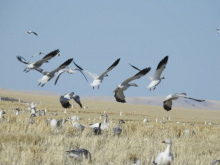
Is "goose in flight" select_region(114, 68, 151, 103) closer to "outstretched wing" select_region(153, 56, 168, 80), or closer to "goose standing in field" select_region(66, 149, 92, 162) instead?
"outstretched wing" select_region(153, 56, 168, 80)

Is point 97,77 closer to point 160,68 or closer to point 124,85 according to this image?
point 124,85

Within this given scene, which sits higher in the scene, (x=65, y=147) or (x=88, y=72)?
(x=88, y=72)

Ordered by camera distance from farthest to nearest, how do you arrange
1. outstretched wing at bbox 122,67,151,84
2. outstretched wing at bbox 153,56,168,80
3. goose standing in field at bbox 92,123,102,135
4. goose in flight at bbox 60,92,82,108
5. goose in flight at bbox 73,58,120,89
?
1. goose in flight at bbox 60,92,82,108
2. goose standing in field at bbox 92,123,102,135
3. outstretched wing at bbox 153,56,168,80
4. goose in flight at bbox 73,58,120,89
5. outstretched wing at bbox 122,67,151,84

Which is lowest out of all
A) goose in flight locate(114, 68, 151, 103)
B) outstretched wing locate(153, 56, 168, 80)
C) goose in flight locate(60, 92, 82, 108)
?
goose in flight locate(60, 92, 82, 108)

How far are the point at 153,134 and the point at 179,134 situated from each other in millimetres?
1743

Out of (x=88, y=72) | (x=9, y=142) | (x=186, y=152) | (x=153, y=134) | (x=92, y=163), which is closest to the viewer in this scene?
(x=92, y=163)

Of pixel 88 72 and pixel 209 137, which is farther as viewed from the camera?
pixel 209 137

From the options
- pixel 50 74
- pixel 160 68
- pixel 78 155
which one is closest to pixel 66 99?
pixel 50 74

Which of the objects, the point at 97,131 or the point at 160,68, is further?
the point at 97,131

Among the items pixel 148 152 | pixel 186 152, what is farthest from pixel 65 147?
pixel 186 152

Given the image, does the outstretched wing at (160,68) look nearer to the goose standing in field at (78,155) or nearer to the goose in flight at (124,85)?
the goose in flight at (124,85)

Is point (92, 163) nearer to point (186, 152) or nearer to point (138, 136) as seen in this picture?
point (186, 152)

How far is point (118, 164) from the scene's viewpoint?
9391mm

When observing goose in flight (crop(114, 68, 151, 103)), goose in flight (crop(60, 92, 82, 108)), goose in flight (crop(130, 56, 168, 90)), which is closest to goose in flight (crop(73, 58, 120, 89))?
goose in flight (crop(114, 68, 151, 103))
